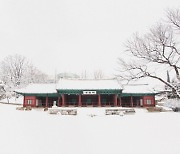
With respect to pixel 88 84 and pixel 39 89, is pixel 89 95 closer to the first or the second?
pixel 88 84

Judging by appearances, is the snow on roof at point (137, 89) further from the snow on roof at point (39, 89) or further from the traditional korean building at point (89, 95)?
the snow on roof at point (39, 89)

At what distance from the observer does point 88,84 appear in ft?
105

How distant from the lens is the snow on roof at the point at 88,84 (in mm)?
30469

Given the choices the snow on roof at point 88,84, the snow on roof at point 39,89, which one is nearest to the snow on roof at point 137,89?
the snow on roof at point 88,84

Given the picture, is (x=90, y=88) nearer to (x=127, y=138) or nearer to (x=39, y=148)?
(x=127, y=138)

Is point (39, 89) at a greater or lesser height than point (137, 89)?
greater

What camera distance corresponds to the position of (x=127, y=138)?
31.9 feet

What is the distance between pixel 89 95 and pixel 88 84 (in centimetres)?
211

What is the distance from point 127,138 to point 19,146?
5492 mm

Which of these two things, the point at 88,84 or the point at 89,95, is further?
the point at 89,95

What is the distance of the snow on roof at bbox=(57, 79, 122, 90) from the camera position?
30.5 m

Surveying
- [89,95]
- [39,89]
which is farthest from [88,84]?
[39,89]

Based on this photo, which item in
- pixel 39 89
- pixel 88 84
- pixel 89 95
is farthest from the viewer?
pixel 39 89

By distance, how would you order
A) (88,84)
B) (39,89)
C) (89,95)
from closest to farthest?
(88,84) → (89,95) → (39,89)
